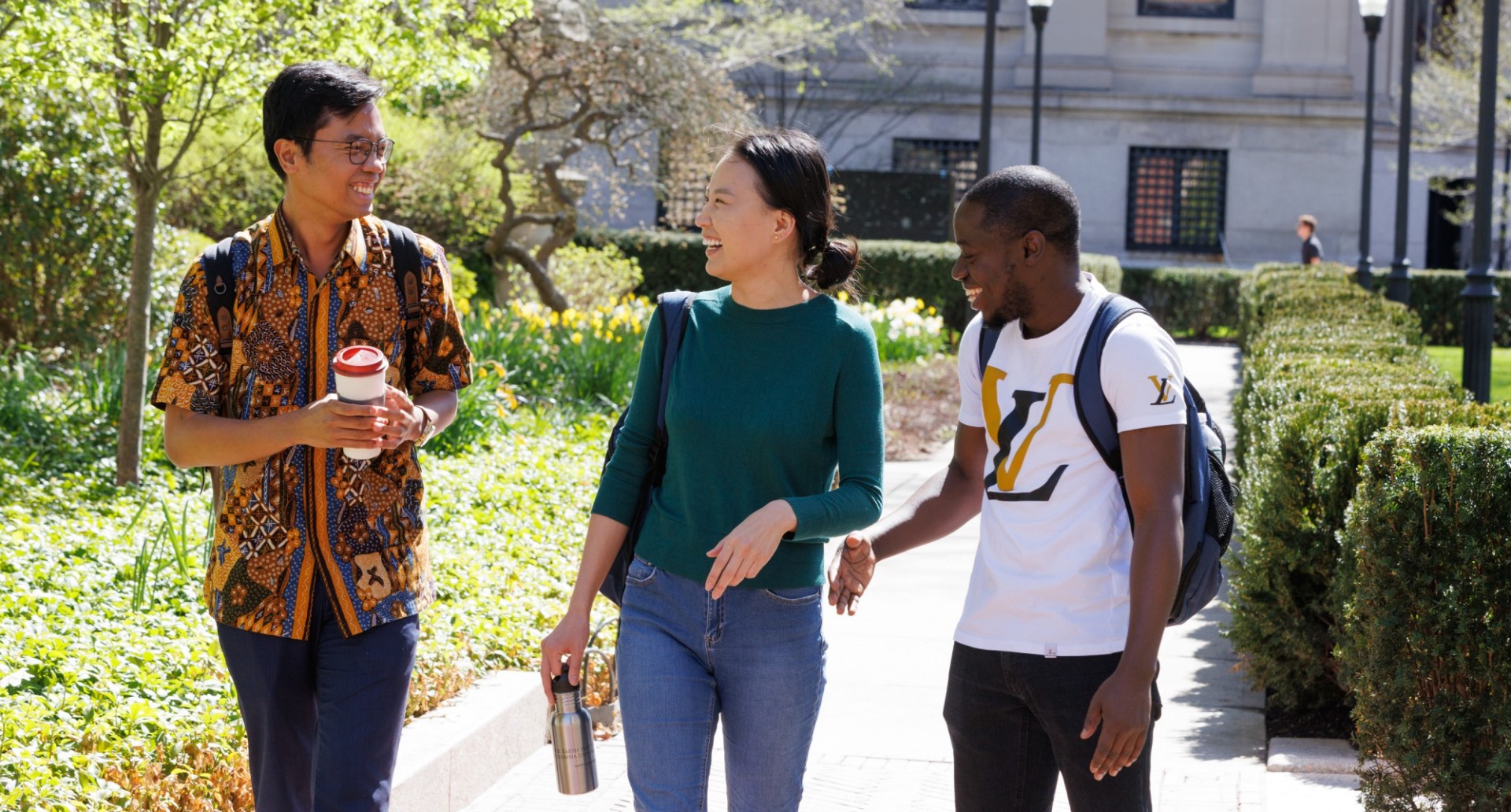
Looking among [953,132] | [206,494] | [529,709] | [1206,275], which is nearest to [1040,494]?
[529,709]

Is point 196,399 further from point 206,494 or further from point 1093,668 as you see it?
point 206,494

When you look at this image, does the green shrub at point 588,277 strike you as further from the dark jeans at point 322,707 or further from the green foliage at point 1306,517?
the dark jeans at point 322,707

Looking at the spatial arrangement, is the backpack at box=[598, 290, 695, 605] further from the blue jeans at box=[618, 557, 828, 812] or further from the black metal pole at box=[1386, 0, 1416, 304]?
the black metal pole at box=[1386, 0, 1416, 304]

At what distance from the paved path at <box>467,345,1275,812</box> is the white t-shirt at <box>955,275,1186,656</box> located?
2.15 m

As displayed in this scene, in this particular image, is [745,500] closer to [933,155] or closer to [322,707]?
[322,707]

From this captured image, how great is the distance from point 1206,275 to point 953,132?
7666mm

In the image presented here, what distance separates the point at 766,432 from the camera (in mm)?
2932

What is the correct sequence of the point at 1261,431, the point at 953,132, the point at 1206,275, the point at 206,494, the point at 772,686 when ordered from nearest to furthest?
the point at 772,686
the point at 1261,431
the point at 206,494
the point at 1206,275
the point at 953,132

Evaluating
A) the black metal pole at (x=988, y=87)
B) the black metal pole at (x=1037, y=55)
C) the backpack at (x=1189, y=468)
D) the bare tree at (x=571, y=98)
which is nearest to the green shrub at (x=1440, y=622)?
the backpack at (x=1189, y=468)

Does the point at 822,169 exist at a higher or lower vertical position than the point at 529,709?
higher

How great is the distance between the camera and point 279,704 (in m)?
3.07

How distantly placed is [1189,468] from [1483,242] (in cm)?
822

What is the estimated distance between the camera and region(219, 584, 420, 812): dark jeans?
10.0 ft

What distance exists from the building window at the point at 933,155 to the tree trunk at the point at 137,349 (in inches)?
1025
